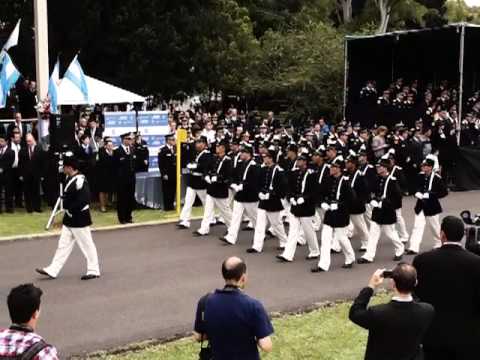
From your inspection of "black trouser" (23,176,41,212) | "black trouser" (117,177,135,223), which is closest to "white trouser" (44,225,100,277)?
"black trouser" (117,177,135,223)

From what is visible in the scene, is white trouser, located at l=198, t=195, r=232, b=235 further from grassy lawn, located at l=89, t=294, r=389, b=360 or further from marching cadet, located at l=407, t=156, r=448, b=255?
grassy lawn, located at l=89, t=294, r=389, b=360

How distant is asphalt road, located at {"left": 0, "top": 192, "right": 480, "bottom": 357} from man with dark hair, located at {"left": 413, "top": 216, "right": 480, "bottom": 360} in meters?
4.15

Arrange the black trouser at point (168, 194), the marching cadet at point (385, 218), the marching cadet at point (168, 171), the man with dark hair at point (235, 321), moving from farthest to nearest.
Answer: the black trouser at point (168, 194) → the marching cadet at point (168, 171) → the marching cadet at point (385, 218) → the man with dark hair at point (235, 321)

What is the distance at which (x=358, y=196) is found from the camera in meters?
14.4

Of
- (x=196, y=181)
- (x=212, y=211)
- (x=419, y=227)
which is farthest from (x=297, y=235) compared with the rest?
(x=196, y=181)

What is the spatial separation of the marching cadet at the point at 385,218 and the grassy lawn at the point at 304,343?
12.1ft

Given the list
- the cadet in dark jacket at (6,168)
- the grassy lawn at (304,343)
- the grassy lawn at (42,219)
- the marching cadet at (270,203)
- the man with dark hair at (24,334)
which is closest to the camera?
the man with dark hair at (24,334)

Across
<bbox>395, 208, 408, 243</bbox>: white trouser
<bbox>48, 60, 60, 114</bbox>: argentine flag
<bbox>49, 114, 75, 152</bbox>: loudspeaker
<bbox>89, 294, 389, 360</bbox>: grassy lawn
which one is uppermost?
<bbox>48, 60, 60, 114</bbox>: argentine flag

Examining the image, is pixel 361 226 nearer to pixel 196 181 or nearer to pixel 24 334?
pixel 196 181

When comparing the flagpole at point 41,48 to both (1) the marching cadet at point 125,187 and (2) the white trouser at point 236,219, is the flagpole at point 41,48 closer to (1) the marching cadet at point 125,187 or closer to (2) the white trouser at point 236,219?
(1) the marching cadet at point 125,187

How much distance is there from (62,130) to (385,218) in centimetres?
770

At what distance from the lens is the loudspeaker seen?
56.6 ft

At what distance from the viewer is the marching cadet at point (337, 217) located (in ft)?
43.1

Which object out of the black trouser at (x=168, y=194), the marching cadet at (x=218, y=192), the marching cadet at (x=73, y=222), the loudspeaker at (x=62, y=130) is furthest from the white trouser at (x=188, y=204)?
the marching cadet at (x=73, y=222)
